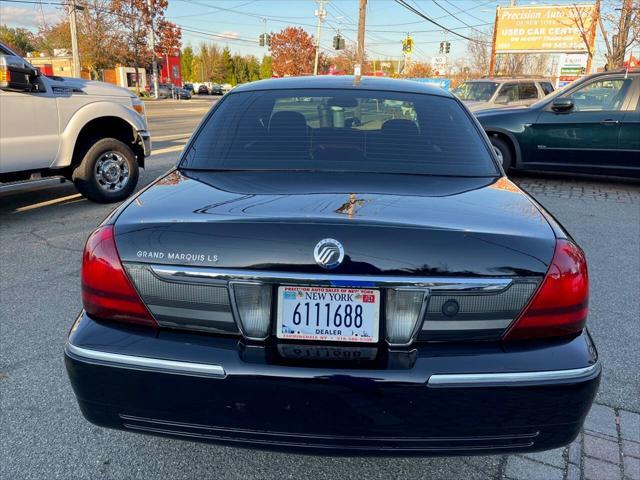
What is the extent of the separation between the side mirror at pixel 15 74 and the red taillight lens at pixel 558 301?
5.42m

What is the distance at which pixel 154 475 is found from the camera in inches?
86.7

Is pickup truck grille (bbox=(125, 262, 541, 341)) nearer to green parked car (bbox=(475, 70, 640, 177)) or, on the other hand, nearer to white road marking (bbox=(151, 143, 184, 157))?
green parked car (bbox=(475, 70, 640, 177))

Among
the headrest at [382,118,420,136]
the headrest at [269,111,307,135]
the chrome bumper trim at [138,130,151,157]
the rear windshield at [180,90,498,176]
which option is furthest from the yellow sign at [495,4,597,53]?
the headrest at [269,111,307,135]

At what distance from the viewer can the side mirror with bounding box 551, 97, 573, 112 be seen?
8.33 m

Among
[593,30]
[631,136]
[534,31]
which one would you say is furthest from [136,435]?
[534,31]

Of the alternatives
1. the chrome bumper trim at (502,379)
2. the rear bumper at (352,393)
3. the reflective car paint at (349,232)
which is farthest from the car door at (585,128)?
the chrome bumper trim at (502,379)

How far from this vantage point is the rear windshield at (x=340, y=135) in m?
2.54

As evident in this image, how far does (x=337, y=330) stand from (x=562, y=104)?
801cm

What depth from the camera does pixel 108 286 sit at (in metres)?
1.85

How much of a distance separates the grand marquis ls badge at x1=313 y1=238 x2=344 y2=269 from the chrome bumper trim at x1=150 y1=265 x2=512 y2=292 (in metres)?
0.04

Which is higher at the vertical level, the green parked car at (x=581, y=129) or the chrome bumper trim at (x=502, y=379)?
the green parked car at (x=581, y=129)

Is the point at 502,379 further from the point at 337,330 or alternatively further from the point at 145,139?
the point at 145,139

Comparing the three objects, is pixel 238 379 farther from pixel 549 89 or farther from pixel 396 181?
pixel 549 89

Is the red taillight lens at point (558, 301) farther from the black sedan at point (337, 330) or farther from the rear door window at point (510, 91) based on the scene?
the rear door window at point (510, 91)
